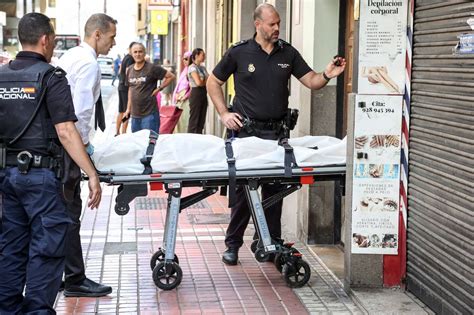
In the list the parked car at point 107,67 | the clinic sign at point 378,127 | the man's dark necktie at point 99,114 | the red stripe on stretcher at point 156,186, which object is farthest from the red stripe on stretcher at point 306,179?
the parked car at point 107,67

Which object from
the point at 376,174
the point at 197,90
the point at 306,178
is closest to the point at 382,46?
the point at 376,174

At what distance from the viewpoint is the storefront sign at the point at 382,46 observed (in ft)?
20.9

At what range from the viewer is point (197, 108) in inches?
632

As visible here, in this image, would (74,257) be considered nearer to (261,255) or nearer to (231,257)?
(261,255)

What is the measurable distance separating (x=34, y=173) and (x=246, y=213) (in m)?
2.69

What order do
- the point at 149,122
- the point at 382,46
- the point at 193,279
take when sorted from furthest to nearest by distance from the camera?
the point at 149,122 < the point at 193,279 < the point at 382,46

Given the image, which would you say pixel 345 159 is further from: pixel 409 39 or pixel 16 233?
pixel 16 233

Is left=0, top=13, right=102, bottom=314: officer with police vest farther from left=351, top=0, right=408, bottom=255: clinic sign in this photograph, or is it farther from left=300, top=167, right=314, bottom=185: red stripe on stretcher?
left=351, top=0, right=408, bottom=255: clinic sign

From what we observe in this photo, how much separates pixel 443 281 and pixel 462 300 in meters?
0.36

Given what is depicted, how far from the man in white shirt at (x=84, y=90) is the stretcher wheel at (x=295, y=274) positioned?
136 cm

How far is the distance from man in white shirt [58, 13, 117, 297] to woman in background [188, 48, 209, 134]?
29.0ft

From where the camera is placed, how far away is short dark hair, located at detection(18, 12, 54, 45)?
5.55m

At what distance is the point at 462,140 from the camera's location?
5.58m

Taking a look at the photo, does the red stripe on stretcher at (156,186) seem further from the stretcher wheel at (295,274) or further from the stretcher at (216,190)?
the stretcher wheel at (295,274)
